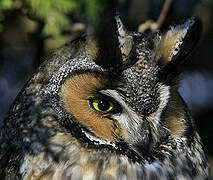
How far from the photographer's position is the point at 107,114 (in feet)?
7.73

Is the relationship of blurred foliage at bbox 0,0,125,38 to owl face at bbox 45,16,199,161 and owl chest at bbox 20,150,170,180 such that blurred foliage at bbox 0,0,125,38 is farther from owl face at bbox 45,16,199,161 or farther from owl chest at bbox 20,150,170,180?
owl chest at bbox 20,150,170,180

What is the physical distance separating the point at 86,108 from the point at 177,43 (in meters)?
0.54

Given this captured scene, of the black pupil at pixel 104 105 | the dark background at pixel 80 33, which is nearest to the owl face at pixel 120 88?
the black pupil at pixel 104 105

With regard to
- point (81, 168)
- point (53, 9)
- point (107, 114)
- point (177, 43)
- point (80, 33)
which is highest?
point (53, 9)

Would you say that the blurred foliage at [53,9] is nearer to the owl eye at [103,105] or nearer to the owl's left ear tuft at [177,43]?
the owl's left ear tuft at [177,43]

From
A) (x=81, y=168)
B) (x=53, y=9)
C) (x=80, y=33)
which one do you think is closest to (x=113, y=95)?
(x=81, y=168)

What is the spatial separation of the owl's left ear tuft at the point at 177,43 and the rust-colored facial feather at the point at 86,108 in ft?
1.16

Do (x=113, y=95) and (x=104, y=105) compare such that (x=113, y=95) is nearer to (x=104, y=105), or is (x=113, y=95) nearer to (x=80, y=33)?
(x=104, y=105)

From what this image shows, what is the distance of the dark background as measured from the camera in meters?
3.73

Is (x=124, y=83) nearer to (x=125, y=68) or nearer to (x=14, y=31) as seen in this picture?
(x=125, y=68)

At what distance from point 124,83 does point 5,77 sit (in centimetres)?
253

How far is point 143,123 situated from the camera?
7.79ft

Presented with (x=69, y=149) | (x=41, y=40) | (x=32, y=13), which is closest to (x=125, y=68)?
(x=69, y=149)

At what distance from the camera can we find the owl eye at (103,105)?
233 cm
